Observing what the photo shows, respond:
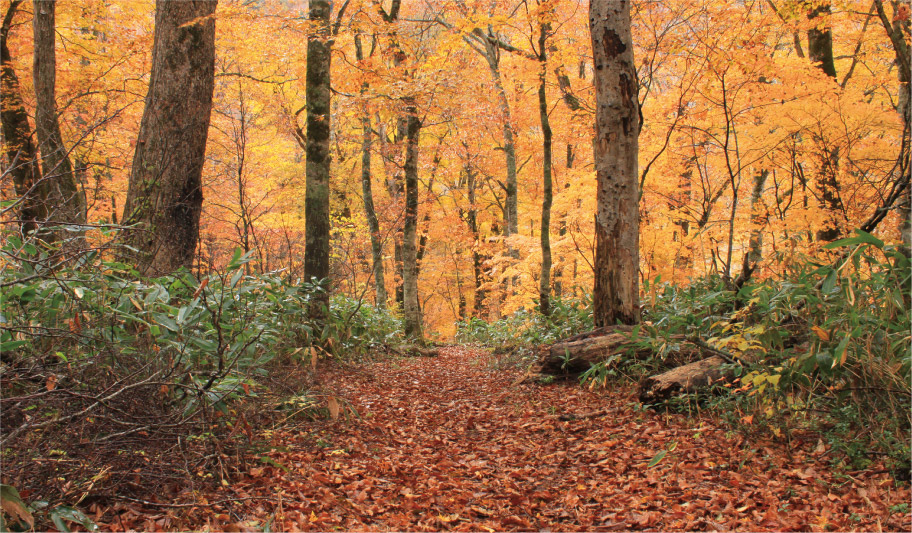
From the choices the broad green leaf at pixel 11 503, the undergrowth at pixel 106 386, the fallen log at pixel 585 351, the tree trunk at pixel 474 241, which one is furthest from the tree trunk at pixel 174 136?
the tree trunk at pixel 474 241

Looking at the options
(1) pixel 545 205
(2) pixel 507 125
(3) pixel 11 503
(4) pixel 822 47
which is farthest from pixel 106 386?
(4) pixel 822 47

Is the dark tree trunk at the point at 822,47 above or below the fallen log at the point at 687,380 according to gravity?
above

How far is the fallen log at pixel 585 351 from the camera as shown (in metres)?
5.21

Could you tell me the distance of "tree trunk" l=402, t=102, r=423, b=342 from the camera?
34.1 ft

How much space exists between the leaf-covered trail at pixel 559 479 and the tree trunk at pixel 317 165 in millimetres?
2787

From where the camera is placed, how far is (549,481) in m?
3.12

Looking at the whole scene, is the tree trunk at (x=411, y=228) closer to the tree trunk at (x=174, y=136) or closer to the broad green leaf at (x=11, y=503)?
the tree trunk at (x=174, y=136)

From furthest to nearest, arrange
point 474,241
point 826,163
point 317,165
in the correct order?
point 474,241
point 826,163
point 317,165

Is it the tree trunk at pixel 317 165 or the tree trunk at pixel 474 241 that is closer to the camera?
the tree trunk at pixel 317 165

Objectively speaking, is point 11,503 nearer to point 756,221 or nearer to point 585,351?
point 585,351

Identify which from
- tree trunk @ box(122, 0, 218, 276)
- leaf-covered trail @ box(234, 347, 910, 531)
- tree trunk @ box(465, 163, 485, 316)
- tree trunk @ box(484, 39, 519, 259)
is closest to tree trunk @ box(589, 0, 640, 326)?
leaf-covered trail @ box(234, 347, 910, 531)

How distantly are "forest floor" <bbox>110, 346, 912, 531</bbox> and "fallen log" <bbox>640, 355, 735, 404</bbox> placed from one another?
0.56 ft

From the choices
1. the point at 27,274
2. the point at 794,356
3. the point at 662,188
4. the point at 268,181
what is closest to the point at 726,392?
the point at 794,356

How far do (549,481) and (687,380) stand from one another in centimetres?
153
